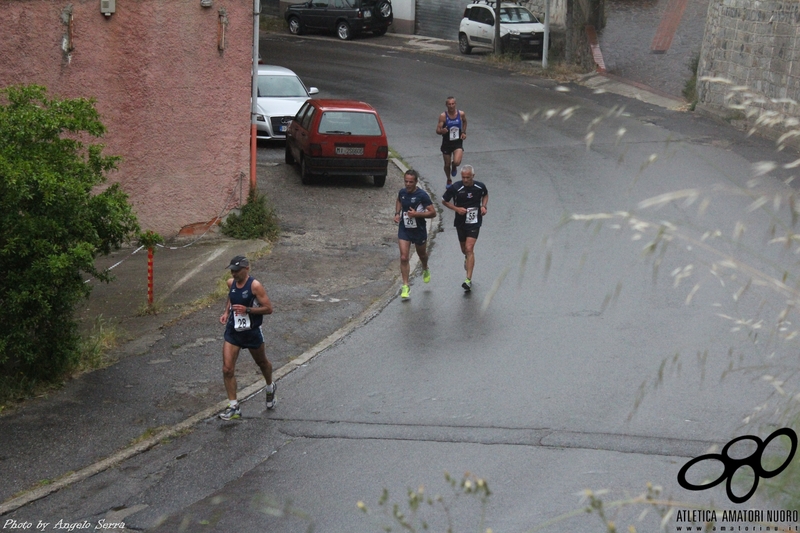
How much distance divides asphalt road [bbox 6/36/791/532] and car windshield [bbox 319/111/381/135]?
12.0ft

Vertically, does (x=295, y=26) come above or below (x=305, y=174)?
above

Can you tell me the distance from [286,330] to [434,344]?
2.06 meters

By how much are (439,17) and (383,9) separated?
8.02ft

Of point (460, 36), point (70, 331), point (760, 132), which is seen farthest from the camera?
point (460, 36)

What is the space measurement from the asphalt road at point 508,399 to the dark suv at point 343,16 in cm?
2513

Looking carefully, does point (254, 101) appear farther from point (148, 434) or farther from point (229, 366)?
point (148, 434)

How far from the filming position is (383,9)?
137 feet

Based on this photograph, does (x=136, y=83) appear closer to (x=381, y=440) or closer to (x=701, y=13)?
(x=381, y=440)

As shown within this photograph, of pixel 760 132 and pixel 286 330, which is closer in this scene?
pixel 286 330

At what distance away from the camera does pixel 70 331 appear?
10.9 meters

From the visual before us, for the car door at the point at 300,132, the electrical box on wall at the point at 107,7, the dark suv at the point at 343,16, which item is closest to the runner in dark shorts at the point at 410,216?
the electrical box on wall at the point at 107,7

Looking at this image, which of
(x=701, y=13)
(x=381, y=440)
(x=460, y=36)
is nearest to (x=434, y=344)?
(x=381, y=440)

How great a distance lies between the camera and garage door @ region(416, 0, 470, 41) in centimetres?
4116

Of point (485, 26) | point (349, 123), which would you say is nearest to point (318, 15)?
point (485, 26)
